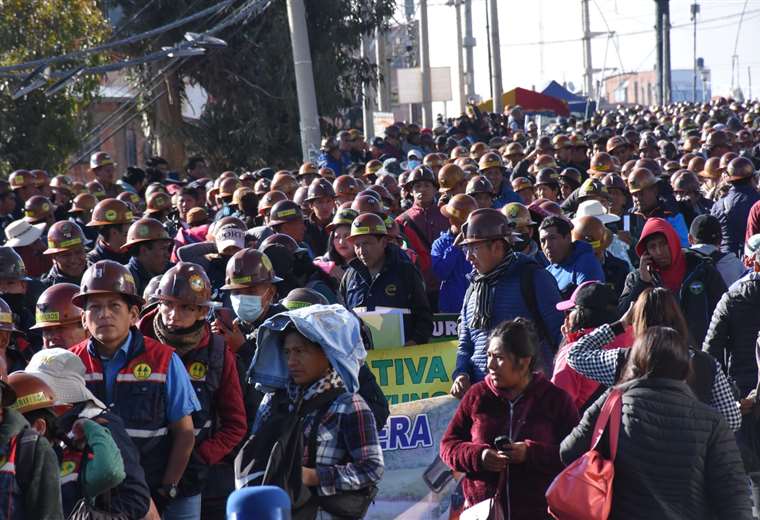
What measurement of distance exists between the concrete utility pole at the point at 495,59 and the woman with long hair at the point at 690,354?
3574cm

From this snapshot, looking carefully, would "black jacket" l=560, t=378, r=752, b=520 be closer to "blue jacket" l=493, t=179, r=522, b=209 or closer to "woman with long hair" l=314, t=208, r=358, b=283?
"woman with long hair" l=314, t=208, r=358, b=283

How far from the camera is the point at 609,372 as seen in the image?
614cm

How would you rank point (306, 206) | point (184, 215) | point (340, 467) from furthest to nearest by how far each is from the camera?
point (184, 215) < point (306, 206) < point (340, 467)

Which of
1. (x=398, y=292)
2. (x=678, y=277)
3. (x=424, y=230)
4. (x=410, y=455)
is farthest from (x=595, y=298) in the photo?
(x=424, y=230)

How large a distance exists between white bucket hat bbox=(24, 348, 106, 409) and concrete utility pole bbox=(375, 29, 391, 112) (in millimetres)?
27641

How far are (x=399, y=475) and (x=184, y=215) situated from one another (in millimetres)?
7494

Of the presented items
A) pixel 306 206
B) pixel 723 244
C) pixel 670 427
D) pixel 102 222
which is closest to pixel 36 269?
pixel 102 222

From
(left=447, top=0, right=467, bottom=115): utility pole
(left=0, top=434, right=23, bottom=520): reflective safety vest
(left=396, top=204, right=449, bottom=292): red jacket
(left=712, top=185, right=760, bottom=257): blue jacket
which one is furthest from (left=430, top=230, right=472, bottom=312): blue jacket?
(left=447, top=0, right=467, bottom=115): utility pole

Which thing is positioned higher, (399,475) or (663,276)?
(663,276)

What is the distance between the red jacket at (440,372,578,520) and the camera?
584 cm

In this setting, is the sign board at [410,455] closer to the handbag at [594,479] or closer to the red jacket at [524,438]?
the red jacket at [524,438]

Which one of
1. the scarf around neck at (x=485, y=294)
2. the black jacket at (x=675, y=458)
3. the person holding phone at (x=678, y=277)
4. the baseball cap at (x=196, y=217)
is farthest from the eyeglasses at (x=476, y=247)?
the baseball cap at (x=196, y=217)

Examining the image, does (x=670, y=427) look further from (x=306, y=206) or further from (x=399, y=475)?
(x=306, y=206)

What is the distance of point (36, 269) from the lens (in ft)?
37.7
